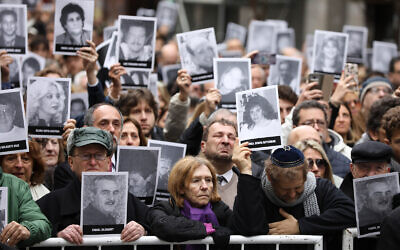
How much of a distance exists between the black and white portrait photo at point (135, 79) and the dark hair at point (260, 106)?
75.3 inches

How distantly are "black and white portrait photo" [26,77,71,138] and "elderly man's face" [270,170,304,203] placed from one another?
206 cm

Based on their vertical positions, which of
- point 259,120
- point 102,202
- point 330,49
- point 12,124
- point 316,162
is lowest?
point 102,202

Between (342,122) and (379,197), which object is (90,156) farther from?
(342,122)

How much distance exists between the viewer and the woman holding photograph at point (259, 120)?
21.7ft

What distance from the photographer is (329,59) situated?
9.27 metres

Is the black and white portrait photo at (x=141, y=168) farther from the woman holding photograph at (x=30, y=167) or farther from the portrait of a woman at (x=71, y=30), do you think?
the portrait of a woman at (x=71, y=30)

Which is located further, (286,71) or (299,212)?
(286,71)

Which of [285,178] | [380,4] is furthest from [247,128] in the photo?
[380,4]

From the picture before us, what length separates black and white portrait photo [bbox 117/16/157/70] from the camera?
26.8 ft

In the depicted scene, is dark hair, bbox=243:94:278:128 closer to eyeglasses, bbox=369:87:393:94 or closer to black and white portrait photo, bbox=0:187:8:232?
black and white portrait photo, bbox=0:187:8:232

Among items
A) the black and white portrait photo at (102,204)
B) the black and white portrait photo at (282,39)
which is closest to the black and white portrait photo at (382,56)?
the black and white portrait photo at (282,39)

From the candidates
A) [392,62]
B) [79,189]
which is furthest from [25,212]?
[392,62]

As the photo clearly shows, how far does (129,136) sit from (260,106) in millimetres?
1168

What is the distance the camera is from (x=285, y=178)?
6012 mm
